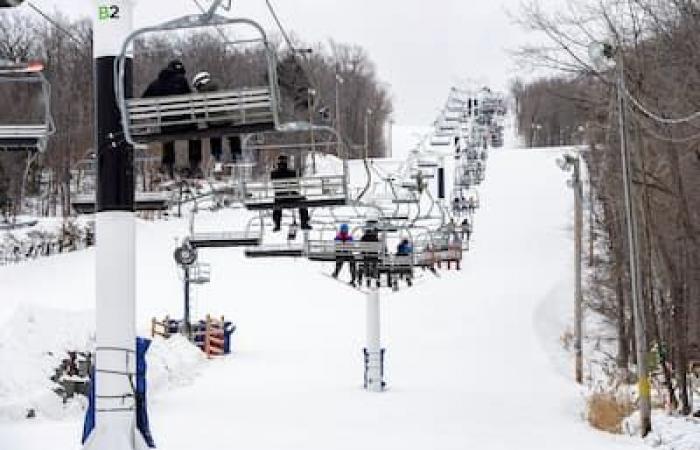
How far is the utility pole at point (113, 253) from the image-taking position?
454 inches

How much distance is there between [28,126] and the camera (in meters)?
9.01

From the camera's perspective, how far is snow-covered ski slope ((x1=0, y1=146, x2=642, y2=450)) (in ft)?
58.7

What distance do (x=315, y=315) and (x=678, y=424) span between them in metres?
24.3

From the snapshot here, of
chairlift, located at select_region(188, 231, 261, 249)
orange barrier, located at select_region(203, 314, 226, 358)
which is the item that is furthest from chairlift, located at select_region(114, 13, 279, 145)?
orange barrier, located at select_region(203, 314, 226, 358)

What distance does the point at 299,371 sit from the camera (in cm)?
2950

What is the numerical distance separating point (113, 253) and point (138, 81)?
24059mm

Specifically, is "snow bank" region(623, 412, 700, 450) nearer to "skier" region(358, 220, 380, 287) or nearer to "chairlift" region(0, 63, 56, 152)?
"skier" region(358, 220, 380, 287)

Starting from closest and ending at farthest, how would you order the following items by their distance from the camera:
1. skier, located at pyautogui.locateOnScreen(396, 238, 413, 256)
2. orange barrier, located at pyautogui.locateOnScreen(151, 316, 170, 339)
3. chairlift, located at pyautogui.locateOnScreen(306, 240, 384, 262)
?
chairlift, located at pyautogui.locateOnScreen(306, 240, 384, 262), skier, located at pyautogui.locateOnScreen(396, 238, 413, 256), orange barrier, located at pyautogui.locateOnScreen(151, 316, 170, 339)

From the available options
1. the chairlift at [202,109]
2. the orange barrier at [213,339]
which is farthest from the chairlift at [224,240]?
the orange barrier at [213,339]

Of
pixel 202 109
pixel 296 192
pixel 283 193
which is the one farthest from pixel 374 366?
pixel 202 109

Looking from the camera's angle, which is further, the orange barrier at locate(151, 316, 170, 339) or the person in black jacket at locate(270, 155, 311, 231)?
the orange barrier at locate(151, 316, 170, 339)

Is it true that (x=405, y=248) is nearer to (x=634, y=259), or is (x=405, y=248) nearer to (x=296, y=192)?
(x=634, y=259)

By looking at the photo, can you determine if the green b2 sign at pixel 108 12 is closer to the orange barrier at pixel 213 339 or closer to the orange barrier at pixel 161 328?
the orange barrier at pixel 213 339

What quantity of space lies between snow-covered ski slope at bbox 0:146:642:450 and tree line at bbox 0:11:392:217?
4674 mm
